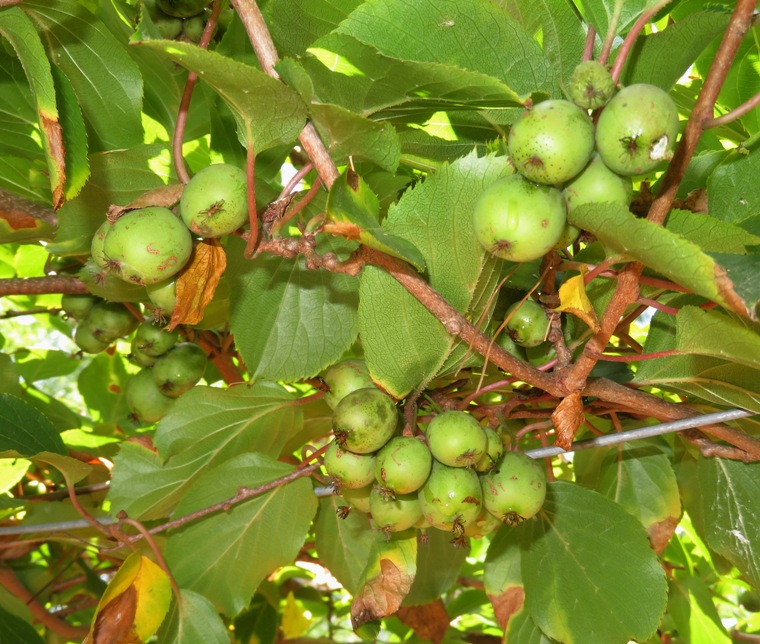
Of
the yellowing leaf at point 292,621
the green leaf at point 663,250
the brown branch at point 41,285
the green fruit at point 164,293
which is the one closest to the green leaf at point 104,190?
the green fruit at point 164,293

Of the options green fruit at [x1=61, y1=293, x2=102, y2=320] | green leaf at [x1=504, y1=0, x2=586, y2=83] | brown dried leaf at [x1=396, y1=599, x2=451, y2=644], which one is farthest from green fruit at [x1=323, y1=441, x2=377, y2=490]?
brown dried leaf at [x1=396, y1=599, x2=451, y2=644]

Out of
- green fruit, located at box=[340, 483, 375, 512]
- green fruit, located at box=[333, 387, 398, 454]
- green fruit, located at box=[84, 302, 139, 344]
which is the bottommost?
green fruit, located at box=[84, 302, 139, 344]

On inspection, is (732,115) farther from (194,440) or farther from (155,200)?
(194,440)

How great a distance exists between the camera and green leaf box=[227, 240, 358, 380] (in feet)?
3.95

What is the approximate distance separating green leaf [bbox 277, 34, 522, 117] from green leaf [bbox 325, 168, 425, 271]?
0.39 feet

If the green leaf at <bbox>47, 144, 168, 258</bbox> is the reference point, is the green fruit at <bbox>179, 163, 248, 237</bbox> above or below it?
above

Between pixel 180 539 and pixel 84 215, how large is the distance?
58 cm

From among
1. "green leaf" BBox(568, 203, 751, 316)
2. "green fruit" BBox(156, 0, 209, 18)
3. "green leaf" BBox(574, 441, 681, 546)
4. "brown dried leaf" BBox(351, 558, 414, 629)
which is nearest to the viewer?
"green leaf" BBox(568, 203, 751, 316)

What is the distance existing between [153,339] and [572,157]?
104 centimetres

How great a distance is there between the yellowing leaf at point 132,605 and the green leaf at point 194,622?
0.06 metres

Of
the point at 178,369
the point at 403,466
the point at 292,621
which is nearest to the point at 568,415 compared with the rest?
the point at 403,466

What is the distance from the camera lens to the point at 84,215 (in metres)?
1.20

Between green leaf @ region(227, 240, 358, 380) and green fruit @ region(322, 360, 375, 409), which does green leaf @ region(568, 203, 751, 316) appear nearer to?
green fruit @ region(322, 360, 375, 409)

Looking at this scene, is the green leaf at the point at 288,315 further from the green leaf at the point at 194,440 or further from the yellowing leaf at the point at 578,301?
the yellowing leaf at the point at 578,301
